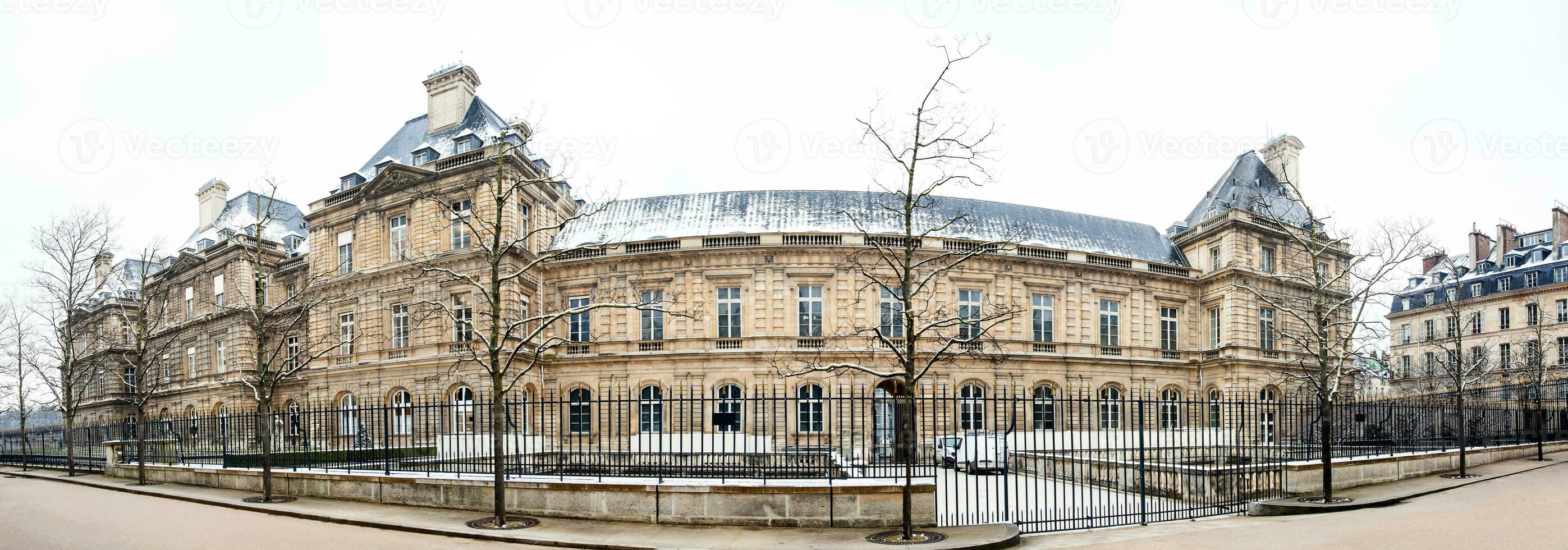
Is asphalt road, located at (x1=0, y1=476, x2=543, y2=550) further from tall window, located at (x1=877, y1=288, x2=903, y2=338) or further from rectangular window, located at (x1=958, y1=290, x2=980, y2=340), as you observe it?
rectangular window, located at (x1=958, y1=290, x2=980, y2=340)

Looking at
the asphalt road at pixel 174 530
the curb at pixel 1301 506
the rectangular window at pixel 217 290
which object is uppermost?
the rectangular window at pixel 217 290

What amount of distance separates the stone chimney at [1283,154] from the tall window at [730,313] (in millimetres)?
28490

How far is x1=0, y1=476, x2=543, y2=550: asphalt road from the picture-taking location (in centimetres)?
1139

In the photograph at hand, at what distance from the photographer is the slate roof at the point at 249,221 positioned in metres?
47.5

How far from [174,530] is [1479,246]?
218 feet

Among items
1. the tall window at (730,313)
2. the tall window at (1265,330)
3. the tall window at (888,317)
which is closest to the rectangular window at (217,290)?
the tall window at (730,313)

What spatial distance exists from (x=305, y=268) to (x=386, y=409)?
31963mm

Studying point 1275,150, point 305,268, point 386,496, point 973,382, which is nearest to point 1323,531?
point 386,496

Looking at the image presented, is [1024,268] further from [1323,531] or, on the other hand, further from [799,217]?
[1323,531]

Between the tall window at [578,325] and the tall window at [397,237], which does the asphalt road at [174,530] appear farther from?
the tall window at [578,325]

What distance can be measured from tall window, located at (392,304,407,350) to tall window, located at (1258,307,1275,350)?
3566 cm

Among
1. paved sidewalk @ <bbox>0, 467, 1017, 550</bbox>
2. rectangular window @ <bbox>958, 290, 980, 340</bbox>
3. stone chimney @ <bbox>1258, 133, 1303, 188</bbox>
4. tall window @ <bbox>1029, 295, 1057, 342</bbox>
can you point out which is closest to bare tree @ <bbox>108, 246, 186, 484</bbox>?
paved sidewalk @ <bbox>0, 467, 1017, 550</bbox>

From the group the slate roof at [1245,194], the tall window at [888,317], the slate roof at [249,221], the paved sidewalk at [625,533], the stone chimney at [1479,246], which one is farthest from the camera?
the stone chimney at [1479,246]

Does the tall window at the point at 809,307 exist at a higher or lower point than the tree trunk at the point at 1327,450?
higher
